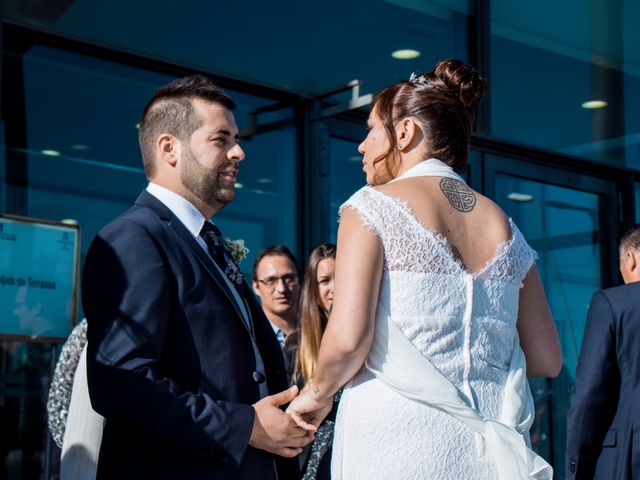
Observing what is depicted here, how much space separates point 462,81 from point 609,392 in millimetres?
2799

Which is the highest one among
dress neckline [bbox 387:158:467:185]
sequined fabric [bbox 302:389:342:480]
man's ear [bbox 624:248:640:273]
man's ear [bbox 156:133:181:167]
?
man's ear [bbox 624:248:640:273]

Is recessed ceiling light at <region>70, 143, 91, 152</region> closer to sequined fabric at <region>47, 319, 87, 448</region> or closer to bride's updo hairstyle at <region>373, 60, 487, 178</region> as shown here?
sequined fabric at <region>47, 319, 87, 448</region>

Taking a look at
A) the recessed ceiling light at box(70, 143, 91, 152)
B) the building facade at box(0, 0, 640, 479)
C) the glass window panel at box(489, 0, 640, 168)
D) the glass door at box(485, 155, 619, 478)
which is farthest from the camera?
the glass window panel at box(489, 0, 640, 168)

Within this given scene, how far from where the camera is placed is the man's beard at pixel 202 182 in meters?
2.95

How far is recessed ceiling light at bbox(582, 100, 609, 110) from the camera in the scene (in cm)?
901

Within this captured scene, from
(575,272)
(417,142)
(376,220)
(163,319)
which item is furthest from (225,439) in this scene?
(575,272)

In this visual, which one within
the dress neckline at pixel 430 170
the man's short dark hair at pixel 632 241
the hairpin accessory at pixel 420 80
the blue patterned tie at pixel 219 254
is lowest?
the blue patterned tie at pixel 219 254

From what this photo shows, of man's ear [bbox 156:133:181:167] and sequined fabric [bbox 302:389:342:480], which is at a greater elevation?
man's ear [bbox 156:133:181:167]

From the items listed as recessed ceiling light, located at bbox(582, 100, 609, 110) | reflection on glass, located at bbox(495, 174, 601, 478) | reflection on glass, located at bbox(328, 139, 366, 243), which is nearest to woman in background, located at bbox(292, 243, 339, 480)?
reflection on glass, located at bbox(328, 139, 366, 243)

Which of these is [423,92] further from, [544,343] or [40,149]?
[40,149]

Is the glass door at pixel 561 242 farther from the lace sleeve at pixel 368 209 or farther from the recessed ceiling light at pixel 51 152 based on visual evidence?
the lace sleeve at pixel 368 209

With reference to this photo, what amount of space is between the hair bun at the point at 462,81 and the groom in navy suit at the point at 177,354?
73 centimetres

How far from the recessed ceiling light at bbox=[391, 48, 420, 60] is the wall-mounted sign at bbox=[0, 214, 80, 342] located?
3.06 metres

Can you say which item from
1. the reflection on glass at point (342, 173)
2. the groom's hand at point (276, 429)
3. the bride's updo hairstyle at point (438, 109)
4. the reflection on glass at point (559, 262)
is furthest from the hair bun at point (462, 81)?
the reflection on glass at point (559, 262)
